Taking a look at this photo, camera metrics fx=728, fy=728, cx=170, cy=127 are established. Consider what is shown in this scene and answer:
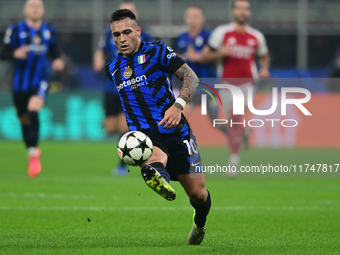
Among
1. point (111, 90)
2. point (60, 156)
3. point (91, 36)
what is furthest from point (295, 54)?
point (111, 90)

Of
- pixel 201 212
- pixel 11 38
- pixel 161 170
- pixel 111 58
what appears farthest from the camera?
pixel 111 58

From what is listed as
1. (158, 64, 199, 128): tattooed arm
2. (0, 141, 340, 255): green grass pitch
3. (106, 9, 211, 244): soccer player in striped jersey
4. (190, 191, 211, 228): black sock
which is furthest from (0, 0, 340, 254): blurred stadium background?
(158, 64, 199, 128): tattooed arm

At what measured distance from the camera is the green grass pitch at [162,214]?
5652mm

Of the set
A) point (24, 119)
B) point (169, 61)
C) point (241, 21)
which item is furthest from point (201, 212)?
point (241, 21)

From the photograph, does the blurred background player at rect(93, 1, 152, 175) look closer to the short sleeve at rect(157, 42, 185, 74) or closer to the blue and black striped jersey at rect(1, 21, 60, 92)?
the blue and black striped jersey at rect(1, 21, 60, 92)

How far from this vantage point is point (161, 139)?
5562mm

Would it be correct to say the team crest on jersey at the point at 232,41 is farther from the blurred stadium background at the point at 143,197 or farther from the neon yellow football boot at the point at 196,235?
the neon yellow football boot at the point at 196,235

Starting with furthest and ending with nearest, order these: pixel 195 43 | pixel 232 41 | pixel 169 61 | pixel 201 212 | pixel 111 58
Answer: pixel 195 43 → pixel 232 41 → pixel 111 58 → pixel 201 212 → pixel 169 61

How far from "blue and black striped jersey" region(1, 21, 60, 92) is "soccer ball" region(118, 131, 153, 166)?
6.55 metres

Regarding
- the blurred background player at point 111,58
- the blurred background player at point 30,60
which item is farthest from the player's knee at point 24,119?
the blurred background player at point 111,58

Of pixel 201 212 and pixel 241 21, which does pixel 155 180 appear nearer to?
pixel 201 212

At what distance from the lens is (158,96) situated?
566cm

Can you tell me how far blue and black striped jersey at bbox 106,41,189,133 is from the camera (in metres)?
5.64

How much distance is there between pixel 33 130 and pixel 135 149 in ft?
20.8
